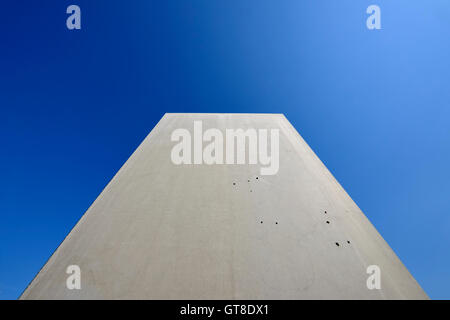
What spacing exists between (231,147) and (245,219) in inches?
27.6

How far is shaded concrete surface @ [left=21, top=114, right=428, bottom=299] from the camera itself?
1.27m

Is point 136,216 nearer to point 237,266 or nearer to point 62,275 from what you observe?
point 62,275

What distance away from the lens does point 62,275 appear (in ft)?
4.34

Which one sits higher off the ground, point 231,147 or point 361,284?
point 231,147

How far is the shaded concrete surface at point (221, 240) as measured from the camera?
1273 mm

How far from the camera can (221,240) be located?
1481mm

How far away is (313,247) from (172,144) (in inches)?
47.3

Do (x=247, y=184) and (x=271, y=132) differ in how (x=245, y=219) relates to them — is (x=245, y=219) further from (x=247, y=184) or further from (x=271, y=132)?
(x=271, y=132)

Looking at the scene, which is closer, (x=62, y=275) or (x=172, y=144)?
(x=62, y=275)
